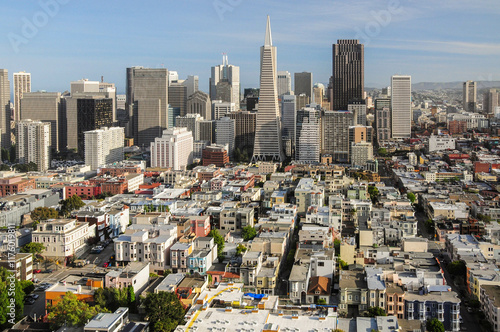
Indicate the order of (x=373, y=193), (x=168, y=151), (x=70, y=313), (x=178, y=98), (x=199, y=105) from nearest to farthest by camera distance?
(x=70, y=313)
(x=373, y=193)
(x=168, y=151)
(x=199, y=105)
(x=178, y=98)

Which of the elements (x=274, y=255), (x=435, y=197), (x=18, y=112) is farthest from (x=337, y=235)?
(x=18, y=112)

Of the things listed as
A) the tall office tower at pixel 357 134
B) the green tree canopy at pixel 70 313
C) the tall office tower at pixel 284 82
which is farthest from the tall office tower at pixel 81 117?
the green tree canopy at pixel 70 313

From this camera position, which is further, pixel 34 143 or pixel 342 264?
pixel 34 143

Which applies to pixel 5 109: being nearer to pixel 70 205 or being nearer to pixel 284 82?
pixel 70 205

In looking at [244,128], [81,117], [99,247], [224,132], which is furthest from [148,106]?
[99,247]

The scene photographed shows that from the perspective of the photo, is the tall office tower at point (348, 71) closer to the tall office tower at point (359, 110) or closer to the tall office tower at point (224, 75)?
the tall office tower at point (359, 110)

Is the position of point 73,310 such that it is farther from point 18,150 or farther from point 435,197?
point 18,150

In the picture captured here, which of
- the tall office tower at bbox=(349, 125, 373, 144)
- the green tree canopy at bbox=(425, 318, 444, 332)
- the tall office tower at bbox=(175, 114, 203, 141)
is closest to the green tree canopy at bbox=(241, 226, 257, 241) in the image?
the green tree canopy at bbox=(425, 318, 444, 332)
